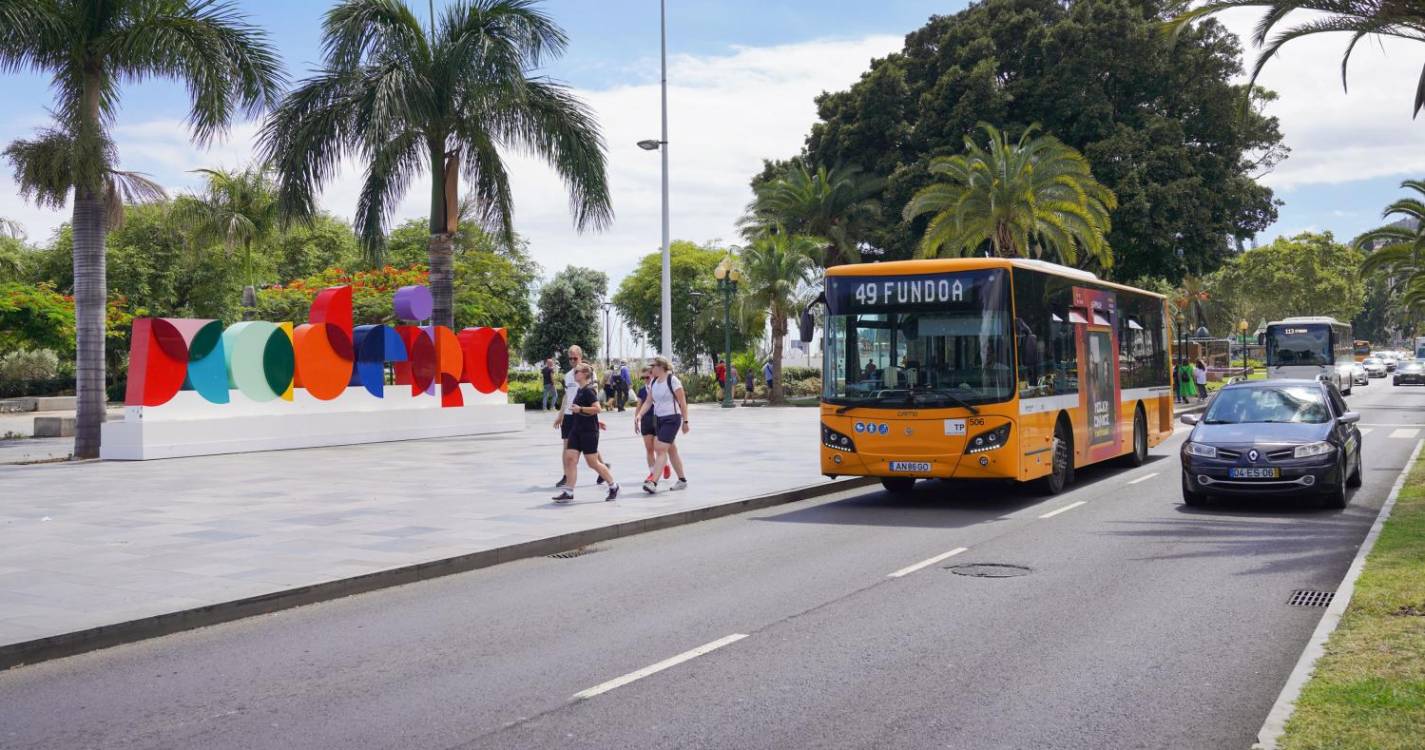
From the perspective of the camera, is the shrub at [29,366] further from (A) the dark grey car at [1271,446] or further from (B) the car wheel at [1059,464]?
(A) the dark grey car at [1271,446]

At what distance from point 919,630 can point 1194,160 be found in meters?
40.7

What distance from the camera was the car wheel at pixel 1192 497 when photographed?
45.5 ft

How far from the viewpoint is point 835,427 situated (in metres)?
14.7

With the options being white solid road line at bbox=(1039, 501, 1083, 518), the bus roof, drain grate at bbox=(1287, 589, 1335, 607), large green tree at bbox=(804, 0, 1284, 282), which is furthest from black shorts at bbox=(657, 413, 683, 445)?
large green tree at bbox=(804, 0, 1284, 282)

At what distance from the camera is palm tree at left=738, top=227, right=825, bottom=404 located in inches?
1751

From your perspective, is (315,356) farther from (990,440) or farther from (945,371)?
(990,440)

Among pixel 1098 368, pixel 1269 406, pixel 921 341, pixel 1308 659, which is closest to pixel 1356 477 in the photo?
pixel 1269 406

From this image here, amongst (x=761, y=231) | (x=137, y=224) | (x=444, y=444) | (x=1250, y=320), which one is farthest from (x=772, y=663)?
(x=1250, y=320)

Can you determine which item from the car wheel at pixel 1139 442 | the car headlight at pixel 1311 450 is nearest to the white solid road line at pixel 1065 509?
the car headlight at pixel 1311 450

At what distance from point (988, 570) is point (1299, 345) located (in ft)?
131

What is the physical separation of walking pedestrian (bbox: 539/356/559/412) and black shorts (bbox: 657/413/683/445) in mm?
23006

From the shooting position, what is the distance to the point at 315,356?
24.1 metres

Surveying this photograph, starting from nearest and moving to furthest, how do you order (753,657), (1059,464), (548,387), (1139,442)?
1. (753,657)
2. (1059,464)
3. (1139,442)
4. (548,387)

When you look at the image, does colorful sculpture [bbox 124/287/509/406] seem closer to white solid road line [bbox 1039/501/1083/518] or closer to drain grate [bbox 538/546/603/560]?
drain grate [bbox 538/546/603/560]
